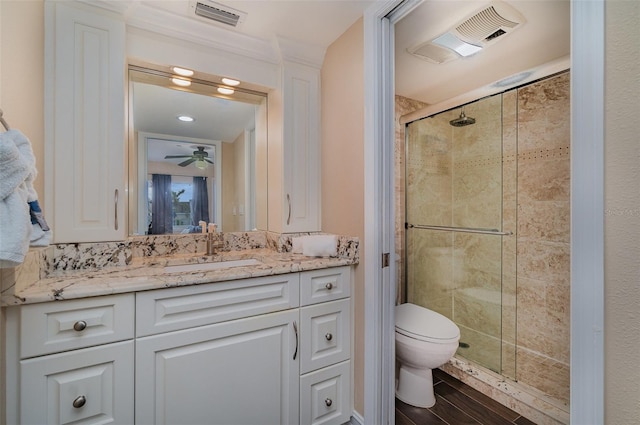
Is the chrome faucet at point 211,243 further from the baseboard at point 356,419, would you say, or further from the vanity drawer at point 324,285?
the baseboard at point 356,419

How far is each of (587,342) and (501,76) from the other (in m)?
2.03

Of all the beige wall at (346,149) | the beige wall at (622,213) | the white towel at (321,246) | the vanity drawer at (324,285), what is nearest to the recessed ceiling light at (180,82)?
the beige wall at (346,149)

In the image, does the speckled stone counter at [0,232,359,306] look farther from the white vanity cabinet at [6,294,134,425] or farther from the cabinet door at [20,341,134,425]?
the cabinet door at [20,341,134,425]

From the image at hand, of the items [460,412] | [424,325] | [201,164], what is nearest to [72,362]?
[201,164]

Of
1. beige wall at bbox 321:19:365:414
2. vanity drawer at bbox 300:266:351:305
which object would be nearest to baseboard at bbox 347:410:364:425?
beige wall at bbox 321:19:365:414

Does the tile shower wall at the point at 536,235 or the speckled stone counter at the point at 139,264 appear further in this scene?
the tile shower wall at the point at 536,235

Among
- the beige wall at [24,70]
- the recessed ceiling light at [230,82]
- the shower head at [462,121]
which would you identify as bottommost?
the beige wall at [24,70]

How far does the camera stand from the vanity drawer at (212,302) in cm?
112

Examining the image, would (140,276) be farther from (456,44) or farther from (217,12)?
(456,44)

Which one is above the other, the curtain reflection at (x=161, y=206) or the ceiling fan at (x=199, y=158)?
the ceiling fan at (x=199, y=158)

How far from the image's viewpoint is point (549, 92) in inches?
78.0

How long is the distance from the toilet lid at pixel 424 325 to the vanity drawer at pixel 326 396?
0.46 metres

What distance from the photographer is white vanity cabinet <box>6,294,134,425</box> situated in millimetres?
935

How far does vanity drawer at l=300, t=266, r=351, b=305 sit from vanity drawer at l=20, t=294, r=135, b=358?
740 mm
